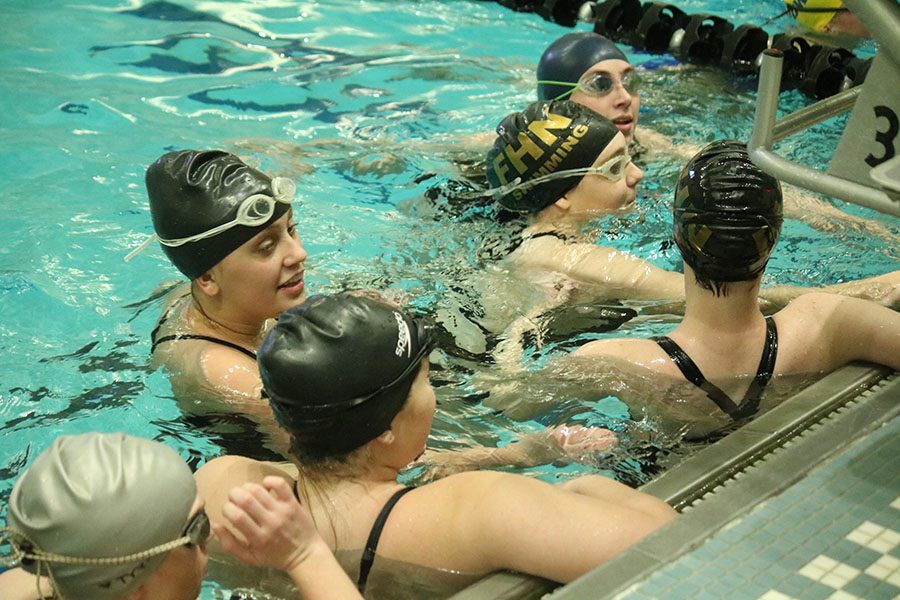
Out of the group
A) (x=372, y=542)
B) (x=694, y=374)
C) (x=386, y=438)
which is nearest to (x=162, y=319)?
(x=386, y=438)

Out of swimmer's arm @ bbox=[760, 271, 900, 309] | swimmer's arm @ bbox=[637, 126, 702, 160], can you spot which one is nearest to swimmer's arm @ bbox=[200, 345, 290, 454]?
swimmer's arm @ bbox=[760, 271, 900, 309]

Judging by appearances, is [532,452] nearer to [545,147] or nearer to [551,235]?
[551,235]

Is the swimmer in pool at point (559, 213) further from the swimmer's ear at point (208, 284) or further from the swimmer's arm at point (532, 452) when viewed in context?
the swimmer's ear at point (208, 284)

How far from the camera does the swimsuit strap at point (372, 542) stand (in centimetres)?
273

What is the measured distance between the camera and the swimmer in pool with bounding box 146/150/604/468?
3889mm

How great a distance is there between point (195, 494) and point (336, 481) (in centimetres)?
49

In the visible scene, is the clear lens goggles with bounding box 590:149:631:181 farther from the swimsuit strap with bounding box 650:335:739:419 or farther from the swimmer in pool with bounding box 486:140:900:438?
the swimsuit strap with bounding box 650:335:739:419

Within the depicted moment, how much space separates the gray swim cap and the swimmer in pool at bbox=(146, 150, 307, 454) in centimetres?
144

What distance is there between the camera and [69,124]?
25.1 ft

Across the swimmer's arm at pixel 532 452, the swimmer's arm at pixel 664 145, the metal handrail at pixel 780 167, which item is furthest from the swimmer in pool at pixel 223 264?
the swimmer's arm at pixel 664 145

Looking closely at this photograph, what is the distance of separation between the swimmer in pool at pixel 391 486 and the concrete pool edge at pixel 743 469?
0.31 ft

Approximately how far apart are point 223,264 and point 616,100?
11.1 ft

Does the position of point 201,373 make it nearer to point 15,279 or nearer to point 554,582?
point 554,582

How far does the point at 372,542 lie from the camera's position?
8.95ft
